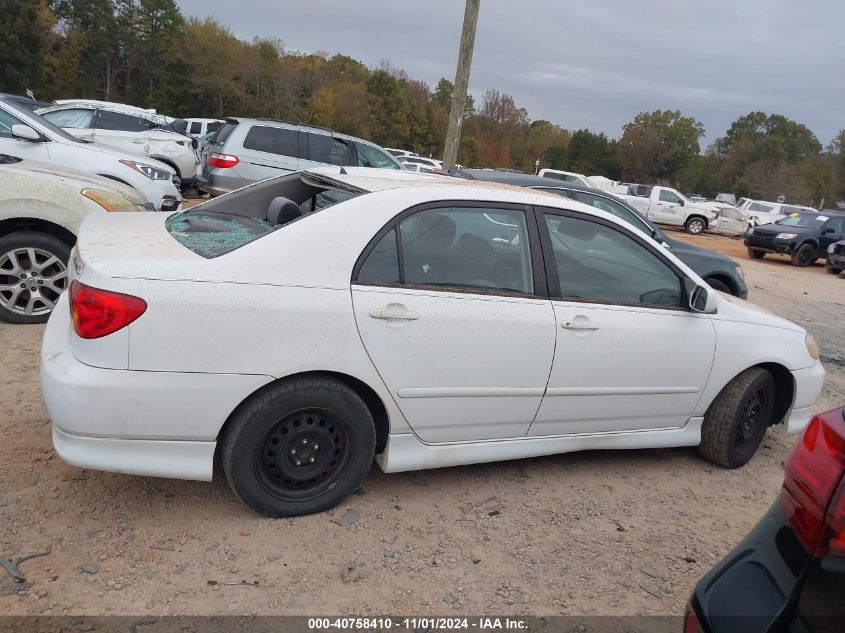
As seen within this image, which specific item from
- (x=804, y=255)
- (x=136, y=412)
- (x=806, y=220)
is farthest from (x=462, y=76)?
(x=806, y=220)

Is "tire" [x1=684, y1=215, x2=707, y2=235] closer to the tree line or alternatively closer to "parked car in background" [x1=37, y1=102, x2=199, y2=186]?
"parked car in background" [x1=37, y1=102, x2=199, y2=186]

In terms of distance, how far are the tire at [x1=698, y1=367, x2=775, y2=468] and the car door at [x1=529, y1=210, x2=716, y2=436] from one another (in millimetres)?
266

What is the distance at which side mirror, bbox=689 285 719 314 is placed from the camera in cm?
378

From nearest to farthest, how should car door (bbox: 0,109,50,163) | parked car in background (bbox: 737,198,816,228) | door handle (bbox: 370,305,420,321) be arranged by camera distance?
door handle (bbox: 370,305,420,321) → car door (bbox: 0,109,50,163) → parked car in background (bbox: 737,198,816,228)

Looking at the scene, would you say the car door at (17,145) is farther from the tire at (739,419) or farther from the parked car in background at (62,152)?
the tire at (739,419)

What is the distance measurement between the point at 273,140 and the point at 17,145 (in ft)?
17.7

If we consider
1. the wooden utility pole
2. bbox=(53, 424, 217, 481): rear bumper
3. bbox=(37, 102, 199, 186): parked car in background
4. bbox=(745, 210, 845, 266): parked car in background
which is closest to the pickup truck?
bbox=(745, 210, 845, 266): parked car in background

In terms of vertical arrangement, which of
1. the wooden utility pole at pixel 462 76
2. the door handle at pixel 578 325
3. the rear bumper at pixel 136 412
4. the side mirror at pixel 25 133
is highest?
the wooden utility pole at pixel 462 76

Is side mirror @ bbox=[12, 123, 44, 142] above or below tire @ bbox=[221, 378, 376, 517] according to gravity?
above

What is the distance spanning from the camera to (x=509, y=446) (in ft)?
11.6

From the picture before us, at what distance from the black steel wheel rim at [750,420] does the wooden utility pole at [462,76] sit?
25.1 feet

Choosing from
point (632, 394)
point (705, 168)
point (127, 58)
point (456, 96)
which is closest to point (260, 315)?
point (632, 394)

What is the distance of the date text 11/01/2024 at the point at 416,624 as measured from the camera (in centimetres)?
254

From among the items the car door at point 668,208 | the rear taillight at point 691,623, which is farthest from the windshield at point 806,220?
the rear taillight at point 691,623
